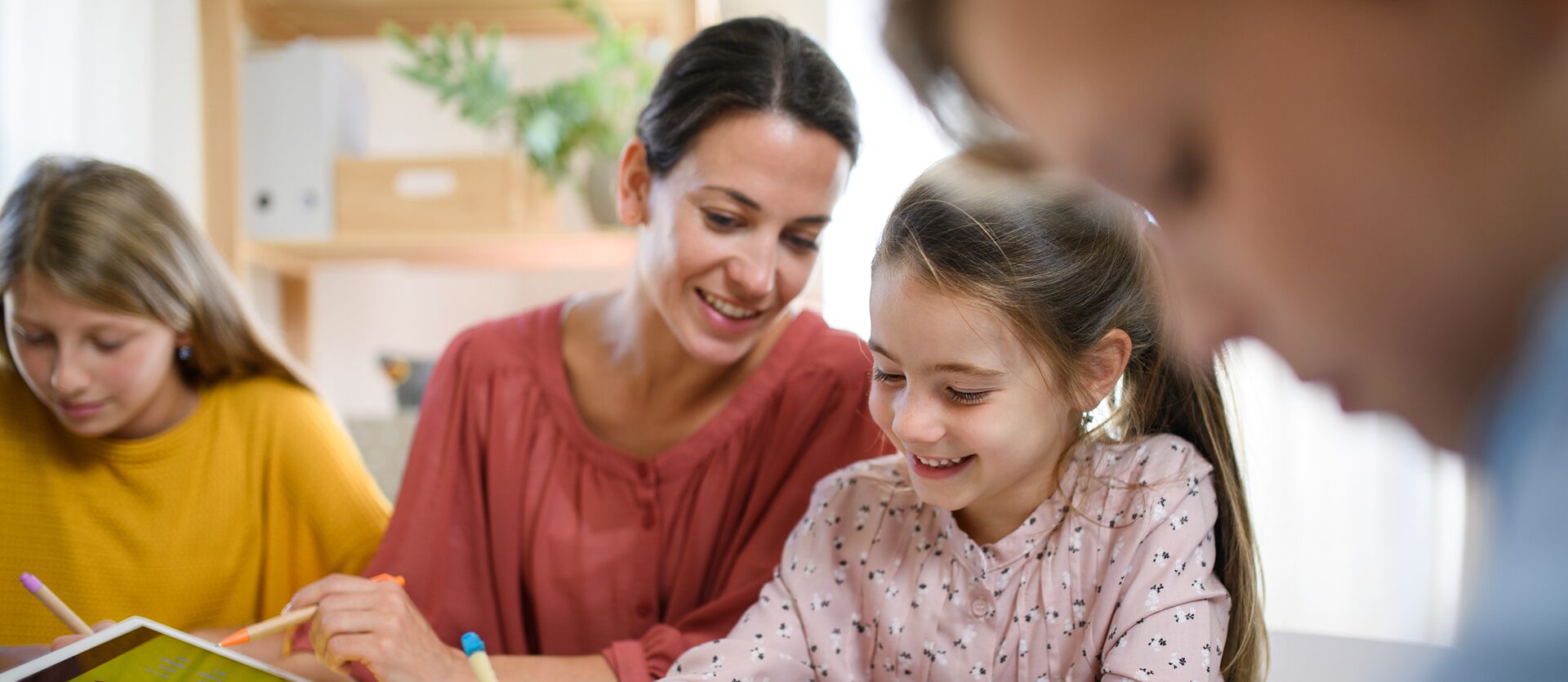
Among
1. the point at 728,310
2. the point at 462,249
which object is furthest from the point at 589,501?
the point at 462,249

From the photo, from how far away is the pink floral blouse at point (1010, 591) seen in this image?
0.84 metres

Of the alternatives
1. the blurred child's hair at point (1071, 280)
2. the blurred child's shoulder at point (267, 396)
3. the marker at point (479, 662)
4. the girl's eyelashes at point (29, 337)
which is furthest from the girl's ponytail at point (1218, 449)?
the girl's eyelashes at point (29, 337)

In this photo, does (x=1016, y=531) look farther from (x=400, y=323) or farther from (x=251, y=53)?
(x=400, y=323)

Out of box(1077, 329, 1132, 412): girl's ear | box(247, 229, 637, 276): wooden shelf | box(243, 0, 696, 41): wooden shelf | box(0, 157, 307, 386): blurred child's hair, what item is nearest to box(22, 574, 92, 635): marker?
box(0, 157, 307, 386): blurred child's hair

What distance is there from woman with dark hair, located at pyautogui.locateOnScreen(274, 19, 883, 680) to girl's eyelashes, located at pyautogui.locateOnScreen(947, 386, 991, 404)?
0.96ft

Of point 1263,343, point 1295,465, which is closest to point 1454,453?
point 1263,343

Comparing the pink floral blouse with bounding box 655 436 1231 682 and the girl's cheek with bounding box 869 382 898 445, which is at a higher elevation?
the girl's cheek with bounding box 869 382 898 445

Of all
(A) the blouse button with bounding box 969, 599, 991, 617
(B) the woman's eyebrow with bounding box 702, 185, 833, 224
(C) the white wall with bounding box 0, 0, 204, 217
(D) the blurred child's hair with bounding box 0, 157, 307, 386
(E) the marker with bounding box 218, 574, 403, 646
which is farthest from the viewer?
(C) the white wall with bounding box 0, 0, 204, 217

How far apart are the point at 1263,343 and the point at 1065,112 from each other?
0.33 ft

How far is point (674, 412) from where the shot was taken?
4.14ft

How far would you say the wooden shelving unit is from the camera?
2.06m

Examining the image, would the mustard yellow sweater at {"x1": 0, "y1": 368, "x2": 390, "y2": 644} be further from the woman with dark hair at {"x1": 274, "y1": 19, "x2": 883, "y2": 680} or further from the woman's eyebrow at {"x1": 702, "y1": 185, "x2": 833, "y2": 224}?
the woman's eyebrow at {"x1": 702, "y1": 185, "x2": 833, "y2": 224}

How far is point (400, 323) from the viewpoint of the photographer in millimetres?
2736

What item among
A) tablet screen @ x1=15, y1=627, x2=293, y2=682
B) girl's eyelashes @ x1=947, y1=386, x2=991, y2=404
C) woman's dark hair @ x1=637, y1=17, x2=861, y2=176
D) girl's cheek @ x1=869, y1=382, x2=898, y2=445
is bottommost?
tablet screen @ x1=15, y1=627, x2=293, y2=682
